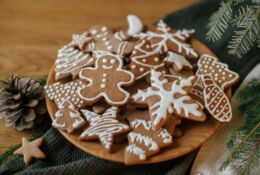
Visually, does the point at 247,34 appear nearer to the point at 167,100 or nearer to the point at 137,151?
the point at 167,100

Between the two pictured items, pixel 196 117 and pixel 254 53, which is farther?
pixel 254 53

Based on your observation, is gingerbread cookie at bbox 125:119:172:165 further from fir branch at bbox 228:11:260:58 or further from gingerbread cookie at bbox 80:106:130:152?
fir branch at bbox 228:11:260:58

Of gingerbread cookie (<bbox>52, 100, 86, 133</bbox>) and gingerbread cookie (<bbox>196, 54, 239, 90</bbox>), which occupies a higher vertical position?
gingerbread cookie (<bbox>196, 54, 239, 90</bbox>)

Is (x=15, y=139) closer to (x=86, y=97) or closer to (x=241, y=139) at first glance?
(x=86, y=97)

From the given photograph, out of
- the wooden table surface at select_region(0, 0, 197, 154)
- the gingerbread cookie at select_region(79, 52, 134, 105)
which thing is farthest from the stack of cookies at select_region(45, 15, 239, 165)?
the wooden table surface at select_region(0, 0, 197, 154)

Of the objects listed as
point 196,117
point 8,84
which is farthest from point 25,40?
point 196,117

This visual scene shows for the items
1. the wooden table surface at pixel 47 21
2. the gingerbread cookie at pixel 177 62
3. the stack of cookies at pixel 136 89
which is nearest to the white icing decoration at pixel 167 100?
the stack of cookies at pixel 136 89

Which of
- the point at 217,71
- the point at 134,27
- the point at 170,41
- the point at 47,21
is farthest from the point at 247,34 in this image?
the point at 47,21

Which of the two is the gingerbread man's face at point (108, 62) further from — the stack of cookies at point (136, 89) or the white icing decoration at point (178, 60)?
the white icing decoration at point (178, 60)
